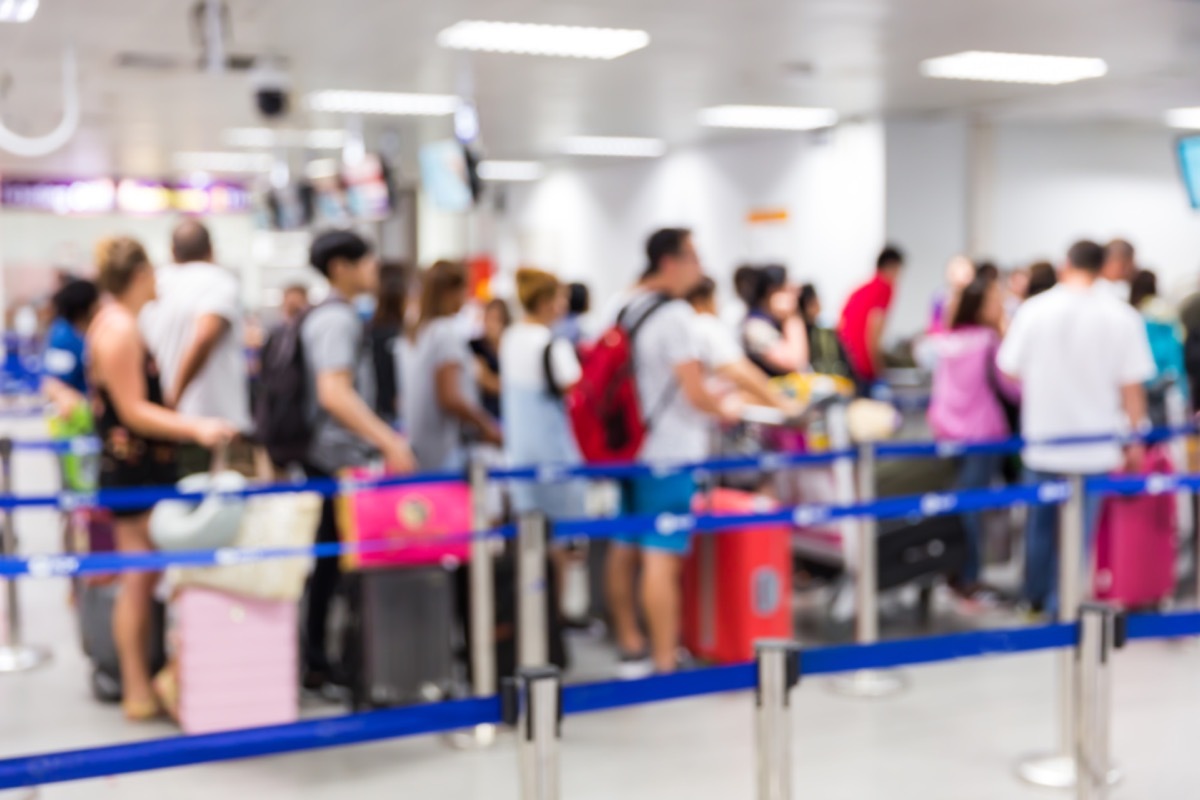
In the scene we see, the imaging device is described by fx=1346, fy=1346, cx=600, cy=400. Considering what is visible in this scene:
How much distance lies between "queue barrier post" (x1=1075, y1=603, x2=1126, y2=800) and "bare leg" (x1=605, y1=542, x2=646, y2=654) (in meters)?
2.07

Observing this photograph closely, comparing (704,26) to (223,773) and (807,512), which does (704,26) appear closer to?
(807,512)

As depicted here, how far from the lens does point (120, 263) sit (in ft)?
15.0

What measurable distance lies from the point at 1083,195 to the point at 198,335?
10320mm

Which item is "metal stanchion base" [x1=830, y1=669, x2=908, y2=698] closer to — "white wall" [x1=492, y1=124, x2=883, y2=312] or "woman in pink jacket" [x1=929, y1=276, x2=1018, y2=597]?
"woman in pink jacket" [x1=929, y1=276, x2=1018, y2=597]

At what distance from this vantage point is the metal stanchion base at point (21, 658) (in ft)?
17.9

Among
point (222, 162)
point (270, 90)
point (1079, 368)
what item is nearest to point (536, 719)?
Result: point (1079, 368)

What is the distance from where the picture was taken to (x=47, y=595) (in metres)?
6.83

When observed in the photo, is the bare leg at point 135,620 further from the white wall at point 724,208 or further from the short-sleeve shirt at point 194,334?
the white wall at point 724,208

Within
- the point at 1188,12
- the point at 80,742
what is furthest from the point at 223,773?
the point at 1188,12

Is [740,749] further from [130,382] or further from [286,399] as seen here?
[130,382]

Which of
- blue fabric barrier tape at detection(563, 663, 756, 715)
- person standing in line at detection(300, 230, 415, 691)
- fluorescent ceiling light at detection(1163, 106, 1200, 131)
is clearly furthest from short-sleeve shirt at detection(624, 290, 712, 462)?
fluorescent ceiling light at detection(1163, 106, 1200, 131)

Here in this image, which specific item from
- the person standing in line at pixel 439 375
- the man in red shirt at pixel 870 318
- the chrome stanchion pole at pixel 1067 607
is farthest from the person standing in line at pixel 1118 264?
the person standing in line at pixel 439 375

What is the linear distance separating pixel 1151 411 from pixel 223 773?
4409 mm

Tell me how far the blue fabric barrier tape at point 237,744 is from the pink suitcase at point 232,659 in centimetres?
207
